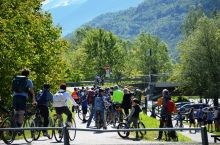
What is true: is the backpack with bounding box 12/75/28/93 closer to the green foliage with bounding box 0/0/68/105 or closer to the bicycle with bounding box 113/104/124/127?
the green foliage with bounding box 0/0/68/105

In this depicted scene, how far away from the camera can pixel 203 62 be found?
70.9m

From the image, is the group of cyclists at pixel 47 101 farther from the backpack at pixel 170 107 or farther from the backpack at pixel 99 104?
the backpack at pixel 170 107

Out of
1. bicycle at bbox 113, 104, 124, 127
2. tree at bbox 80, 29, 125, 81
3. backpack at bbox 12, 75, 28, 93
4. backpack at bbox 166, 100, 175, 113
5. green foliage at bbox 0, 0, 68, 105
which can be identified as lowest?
bicycle at bbox 113, 104, 124, 127

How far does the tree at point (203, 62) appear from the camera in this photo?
70688 mm

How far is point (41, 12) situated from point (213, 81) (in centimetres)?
3409

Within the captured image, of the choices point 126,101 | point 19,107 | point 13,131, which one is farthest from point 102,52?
point 13,131

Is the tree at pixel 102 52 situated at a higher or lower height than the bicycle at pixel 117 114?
higher

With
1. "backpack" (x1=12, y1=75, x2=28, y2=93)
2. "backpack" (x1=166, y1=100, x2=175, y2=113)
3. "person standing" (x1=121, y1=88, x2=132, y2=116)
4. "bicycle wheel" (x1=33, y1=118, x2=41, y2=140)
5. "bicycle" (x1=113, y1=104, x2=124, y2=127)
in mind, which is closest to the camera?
"bicycle wheel" (x1=33, y1=118, x2=41, y2=140)

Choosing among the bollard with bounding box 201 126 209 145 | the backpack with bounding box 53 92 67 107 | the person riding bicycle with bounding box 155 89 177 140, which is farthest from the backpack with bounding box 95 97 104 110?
the bollard with bounding box 201 126 209 145

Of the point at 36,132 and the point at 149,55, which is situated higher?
the point at 149,55

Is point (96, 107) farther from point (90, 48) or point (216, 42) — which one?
point (90, 48)

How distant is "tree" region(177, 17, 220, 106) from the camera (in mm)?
70688

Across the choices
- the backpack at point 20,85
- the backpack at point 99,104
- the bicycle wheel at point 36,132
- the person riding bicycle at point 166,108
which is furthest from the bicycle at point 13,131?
the person riding bicycle at point 166,108

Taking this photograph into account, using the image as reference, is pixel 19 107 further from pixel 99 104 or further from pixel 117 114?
pixel 117 114
